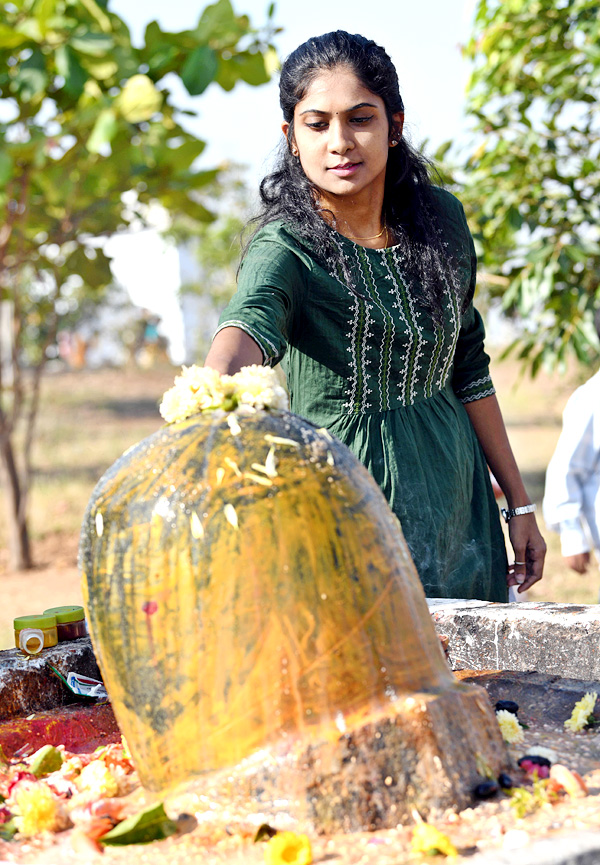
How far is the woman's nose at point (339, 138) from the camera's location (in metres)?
2.04

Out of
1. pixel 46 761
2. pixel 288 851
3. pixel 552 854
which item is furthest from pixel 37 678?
pixel 552 854

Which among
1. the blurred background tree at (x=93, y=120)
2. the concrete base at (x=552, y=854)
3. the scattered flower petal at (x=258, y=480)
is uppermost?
the blurred background tree at (x=93, y=120)

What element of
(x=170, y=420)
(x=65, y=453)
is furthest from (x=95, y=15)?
(x=65, y=453)

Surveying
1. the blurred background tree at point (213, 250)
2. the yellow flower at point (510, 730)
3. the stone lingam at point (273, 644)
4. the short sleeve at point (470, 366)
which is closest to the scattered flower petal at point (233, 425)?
the stone lingam at point (273, 644)

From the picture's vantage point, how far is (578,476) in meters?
3.56

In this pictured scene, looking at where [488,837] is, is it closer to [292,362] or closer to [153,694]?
[153,694]

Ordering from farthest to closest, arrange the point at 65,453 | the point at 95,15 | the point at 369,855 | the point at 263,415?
the point at 65,453, the point at 95,15, the point at 263,415, the point at 369,855

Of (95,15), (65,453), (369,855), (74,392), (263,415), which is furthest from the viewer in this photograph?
(74,392)

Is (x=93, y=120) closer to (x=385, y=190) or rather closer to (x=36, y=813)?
(x=385, y=190)

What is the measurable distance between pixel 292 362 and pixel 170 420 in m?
0.60

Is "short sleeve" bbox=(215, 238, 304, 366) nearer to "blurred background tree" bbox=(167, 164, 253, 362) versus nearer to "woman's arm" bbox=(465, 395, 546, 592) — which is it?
"woman's arm" bbox=(465, 395, 546, 592)

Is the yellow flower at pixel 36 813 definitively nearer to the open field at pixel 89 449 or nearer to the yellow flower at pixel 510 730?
the yellow flower at pixel 510 730

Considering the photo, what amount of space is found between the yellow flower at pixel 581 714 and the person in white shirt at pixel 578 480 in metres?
1.77

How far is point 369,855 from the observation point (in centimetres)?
129
